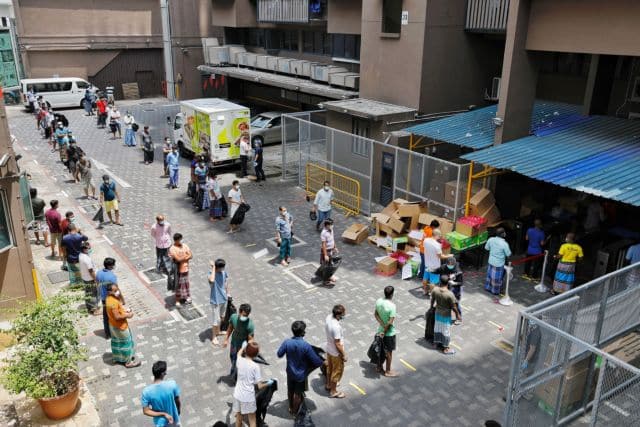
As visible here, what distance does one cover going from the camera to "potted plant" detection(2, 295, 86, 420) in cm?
788

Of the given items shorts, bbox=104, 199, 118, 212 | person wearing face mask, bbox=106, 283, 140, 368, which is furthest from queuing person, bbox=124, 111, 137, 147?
person wearing face mask, bbox=106, 283, 140, 368

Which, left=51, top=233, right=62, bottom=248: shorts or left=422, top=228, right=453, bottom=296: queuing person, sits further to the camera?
left=51, top=233, right=62, bottom=248: shorts

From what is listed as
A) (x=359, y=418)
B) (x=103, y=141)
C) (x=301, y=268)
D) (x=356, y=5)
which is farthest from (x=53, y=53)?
(x=359, y=418)

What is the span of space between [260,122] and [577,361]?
20.3 meters

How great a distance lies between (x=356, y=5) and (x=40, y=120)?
17.1m

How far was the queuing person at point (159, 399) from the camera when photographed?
23.2 feet

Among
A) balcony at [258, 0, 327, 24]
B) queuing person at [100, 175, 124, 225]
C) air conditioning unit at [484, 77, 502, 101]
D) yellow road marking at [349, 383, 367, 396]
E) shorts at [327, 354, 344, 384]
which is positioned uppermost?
Answer: balcony at [258, 0, 327, 24]

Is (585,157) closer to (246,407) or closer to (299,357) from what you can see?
(299,357)

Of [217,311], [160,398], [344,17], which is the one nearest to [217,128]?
[344,17]

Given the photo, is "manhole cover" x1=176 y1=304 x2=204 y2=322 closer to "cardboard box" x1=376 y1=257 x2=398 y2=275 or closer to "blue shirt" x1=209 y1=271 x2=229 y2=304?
"blue shirt" x1=209 y1=271 x2=229 y2=304

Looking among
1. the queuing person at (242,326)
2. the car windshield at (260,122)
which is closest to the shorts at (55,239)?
the queuing person at (242,326)

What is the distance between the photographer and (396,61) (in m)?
18.6

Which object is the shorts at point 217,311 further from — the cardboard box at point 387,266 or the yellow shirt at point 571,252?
the yellow shirt at point 571,252

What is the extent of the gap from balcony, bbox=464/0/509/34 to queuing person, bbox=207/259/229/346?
11647 mm
